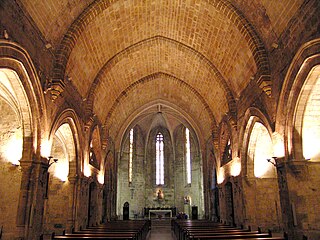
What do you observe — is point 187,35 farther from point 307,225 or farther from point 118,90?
point 307,225

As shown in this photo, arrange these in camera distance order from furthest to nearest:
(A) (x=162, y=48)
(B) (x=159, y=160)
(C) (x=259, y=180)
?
(B) (x=159, y=160) → (A) (x=162, y=48) → (C) (x=259, y=180)

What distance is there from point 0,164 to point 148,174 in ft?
78.6

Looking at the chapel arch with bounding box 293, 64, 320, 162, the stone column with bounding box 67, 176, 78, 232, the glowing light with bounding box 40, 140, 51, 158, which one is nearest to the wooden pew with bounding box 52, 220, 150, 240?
the stone column with bounding box 67, 176, 78, 232

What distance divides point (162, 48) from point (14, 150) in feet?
33.7

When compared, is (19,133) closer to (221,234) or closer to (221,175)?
(221,234)

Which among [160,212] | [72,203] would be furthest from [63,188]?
[160,212]

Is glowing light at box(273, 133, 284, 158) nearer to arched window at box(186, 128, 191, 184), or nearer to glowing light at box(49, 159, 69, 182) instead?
glowing light at box(49, 159, 69, 182)

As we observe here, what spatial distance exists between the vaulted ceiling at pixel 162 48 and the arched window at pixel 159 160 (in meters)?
12.9

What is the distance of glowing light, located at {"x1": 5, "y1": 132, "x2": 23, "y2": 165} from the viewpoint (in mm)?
11023

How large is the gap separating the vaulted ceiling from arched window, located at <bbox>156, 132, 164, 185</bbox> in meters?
12.9

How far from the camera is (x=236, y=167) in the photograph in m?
14.9

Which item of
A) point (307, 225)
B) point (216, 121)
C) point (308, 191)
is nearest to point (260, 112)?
point (308, 191)

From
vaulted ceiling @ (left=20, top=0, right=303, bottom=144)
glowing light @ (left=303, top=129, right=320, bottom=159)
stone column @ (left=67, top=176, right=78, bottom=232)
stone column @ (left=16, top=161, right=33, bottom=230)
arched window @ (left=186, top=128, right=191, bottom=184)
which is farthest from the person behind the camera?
arched window @ (left=186, top=128, right=191, bottom=184)

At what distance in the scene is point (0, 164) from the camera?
10969 millimetres
